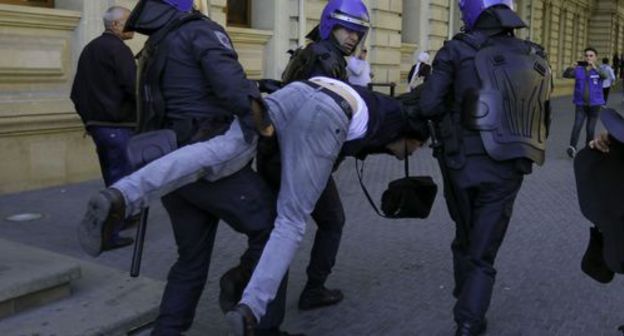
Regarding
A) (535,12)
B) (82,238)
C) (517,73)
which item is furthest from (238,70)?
(535,12)

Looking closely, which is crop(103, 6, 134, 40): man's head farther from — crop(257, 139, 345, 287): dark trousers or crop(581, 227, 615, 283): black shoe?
crop(581, 227, 615, 283): black shoe

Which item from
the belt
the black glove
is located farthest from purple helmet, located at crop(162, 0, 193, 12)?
the belt

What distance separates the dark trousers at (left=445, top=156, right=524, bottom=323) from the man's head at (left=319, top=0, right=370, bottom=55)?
2.98ft

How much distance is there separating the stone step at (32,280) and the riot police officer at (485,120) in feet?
6.86

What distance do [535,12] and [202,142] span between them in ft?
84.2

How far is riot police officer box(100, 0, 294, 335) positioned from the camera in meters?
3.02

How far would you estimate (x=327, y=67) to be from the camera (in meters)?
3.80

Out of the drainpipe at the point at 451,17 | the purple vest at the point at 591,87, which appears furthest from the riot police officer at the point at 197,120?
the drainpipe at the point at 451,17

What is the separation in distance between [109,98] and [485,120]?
10.3 feet

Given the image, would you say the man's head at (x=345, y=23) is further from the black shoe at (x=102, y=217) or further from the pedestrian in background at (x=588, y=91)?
the pedestrian in background at (x=588, y=91)

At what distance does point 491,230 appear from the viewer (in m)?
3.68

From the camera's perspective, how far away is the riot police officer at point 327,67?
3859 millimetres

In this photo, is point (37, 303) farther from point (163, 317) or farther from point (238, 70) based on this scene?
point (238, 70)

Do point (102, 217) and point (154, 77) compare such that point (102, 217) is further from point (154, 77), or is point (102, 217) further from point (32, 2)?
point (32, 2)
